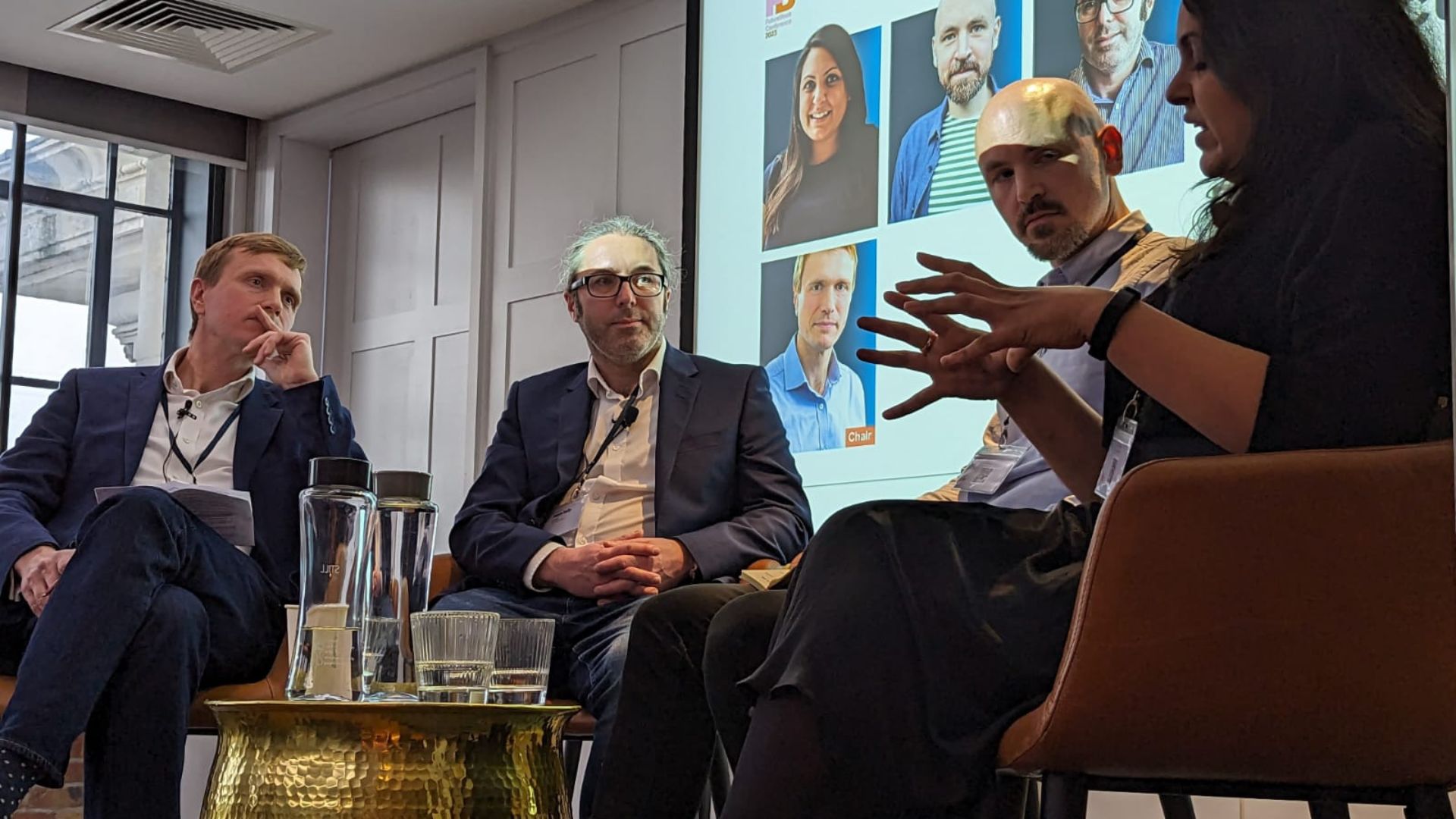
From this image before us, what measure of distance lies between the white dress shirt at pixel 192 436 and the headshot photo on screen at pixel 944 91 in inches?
64.3

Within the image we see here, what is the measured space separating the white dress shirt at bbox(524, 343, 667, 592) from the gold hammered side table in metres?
2.14

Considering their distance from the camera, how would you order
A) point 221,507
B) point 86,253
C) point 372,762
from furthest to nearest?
→ point 86,253 < point 221,507 < point 372,762

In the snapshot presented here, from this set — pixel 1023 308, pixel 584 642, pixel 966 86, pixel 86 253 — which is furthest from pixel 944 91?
pixel 86 253

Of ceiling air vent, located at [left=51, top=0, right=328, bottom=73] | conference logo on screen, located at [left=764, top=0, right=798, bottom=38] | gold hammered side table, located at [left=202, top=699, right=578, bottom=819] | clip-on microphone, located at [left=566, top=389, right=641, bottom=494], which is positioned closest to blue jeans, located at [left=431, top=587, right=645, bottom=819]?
clip-on microphone, located at [left=566, top=389, right=641, bottom=494]

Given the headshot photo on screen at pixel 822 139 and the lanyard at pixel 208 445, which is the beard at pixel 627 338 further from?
the headshot photo on screen at pixel 822 139

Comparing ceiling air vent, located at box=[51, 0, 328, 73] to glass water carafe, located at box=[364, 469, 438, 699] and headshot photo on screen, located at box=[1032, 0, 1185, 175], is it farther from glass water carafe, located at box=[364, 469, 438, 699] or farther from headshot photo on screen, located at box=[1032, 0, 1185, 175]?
glass water carafe, located at box=[364, 469, 438, 699]

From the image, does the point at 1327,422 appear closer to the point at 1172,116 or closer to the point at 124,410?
the point at 1172,116

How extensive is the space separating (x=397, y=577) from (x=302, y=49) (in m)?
4.22

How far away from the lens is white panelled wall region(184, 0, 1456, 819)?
186 inches

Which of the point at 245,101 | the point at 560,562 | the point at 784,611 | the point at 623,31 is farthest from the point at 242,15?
the point at 784,611

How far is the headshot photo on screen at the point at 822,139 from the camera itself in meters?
3.83

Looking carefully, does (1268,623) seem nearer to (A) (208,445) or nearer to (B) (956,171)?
(A) (208,445)

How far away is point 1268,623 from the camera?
1350mm

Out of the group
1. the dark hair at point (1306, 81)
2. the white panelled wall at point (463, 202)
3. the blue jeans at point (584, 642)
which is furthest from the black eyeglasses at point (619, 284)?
the dark hair at point (1306, 81)
